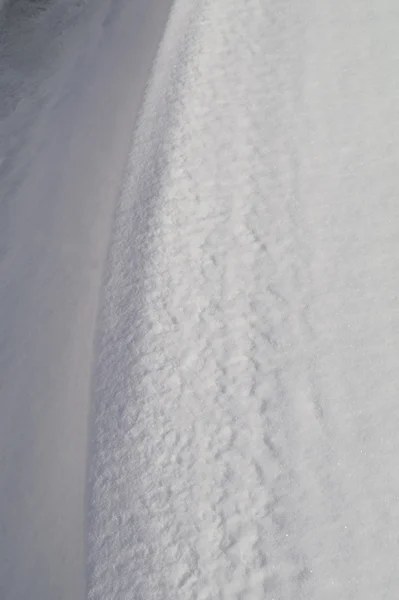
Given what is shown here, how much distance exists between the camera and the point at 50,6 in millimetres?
4438

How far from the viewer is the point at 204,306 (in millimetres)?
2842

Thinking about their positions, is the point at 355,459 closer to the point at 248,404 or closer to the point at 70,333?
the point at 248,404

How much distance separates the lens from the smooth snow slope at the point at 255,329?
226 cm

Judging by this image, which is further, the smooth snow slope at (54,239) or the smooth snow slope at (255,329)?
the smooth snow slope at (54,239)

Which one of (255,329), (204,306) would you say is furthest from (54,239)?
(255,329)

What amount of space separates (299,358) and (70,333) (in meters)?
0.87

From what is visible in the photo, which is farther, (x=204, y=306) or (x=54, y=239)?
(x=54, y=239)

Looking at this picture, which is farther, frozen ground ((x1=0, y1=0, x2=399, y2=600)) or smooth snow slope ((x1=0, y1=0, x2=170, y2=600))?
smooth snow slope ((x1=0, y1=0, x2=170, y2=600))

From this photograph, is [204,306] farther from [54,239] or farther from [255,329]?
[54,239]

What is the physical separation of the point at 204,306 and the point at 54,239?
77 cm

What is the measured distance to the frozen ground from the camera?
229 centimetres

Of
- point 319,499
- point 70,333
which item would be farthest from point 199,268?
point 319,499

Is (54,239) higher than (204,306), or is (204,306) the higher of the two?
(54,239)

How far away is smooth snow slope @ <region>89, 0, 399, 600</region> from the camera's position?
7.41ft
